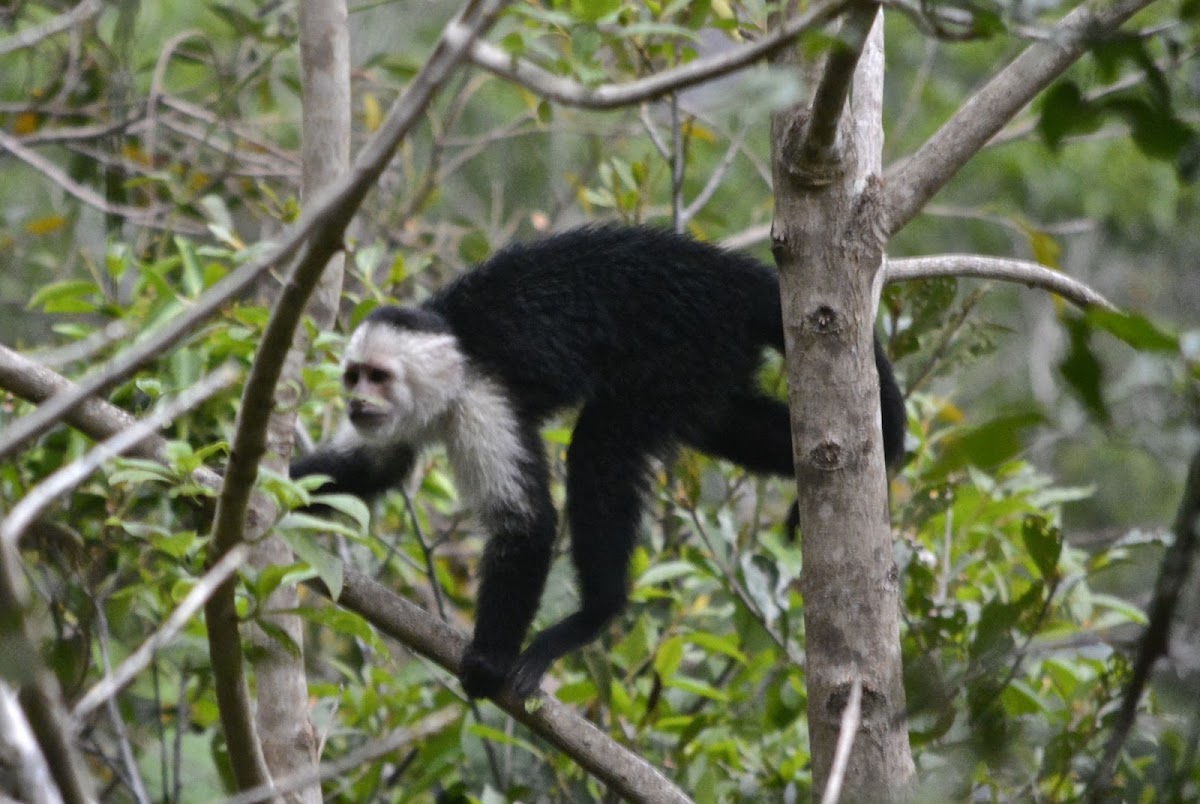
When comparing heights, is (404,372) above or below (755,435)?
below

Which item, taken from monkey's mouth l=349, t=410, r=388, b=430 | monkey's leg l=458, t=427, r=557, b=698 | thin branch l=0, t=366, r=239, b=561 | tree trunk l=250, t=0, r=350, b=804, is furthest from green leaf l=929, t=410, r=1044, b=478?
monkey's mouth l=349, t=410, r=388, b=430

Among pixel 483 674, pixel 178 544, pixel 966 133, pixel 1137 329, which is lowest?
pixel 483 674

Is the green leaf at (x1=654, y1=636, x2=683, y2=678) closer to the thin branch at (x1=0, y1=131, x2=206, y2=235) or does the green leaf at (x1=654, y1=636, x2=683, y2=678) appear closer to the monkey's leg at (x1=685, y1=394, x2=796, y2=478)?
the monkey's leg at (x1=685, y1=394, x2=796, y2=478)

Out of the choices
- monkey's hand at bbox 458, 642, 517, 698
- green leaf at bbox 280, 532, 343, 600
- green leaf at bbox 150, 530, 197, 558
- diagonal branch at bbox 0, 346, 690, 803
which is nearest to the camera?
green leaf at bbox 280, 532, 343, 600

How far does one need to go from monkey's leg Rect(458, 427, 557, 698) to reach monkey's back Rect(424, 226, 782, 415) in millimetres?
383

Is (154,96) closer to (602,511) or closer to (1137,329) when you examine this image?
(602,511)

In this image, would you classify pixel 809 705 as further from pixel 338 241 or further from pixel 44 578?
pixel 44 578

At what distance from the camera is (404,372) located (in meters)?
4.05

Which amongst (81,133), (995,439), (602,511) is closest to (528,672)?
(602,511)

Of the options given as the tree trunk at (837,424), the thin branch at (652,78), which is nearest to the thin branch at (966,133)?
the tree trunk at (837,424)

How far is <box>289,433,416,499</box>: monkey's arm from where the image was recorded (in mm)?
4121

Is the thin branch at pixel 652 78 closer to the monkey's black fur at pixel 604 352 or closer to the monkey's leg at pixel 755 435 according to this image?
the monkey's black fur at pixel 604 352

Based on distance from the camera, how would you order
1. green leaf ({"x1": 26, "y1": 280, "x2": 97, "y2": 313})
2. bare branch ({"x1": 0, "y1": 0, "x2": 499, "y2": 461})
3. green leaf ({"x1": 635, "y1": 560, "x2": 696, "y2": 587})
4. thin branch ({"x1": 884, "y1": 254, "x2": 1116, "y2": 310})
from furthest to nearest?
green leaf ({"x1": 635, "y1": 560, "x2": 696, "y2": 587}) < green leaf ({"x1": 26, "y1": 280, "x2": 97, "y2": 313}) < thin branch ({"x1": 884, "y1": 254, "x2": 1116, "y2": 310}) < bare branch ({"x1": 0, "y1": 0, "x2": 499, "y2": 461})

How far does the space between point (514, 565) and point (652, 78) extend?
2350 mm
